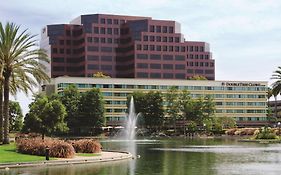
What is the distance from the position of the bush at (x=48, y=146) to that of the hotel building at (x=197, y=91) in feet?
401

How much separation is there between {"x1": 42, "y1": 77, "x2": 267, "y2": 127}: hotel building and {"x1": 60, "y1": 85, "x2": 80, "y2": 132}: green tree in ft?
62.1

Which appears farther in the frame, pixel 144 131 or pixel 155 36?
pixel 155 36

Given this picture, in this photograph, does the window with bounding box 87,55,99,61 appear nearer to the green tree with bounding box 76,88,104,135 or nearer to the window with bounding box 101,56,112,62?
the window with bounding box 101,56,112,62

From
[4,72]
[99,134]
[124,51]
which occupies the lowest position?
[99,134]

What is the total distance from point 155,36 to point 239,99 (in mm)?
38896

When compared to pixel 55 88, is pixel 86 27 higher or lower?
higher

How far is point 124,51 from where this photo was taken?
198 m

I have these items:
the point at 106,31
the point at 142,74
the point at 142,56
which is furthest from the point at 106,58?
the point at 142,74

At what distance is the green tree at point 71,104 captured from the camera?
146 metres

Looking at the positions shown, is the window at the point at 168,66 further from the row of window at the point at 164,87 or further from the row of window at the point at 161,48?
the row of window at the point at 164,87

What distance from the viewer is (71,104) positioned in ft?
480

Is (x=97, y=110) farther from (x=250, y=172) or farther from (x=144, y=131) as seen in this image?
(x=250, y=172)

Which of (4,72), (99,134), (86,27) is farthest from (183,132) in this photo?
(4,72)

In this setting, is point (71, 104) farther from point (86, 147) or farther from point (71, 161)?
point (71, 161)
